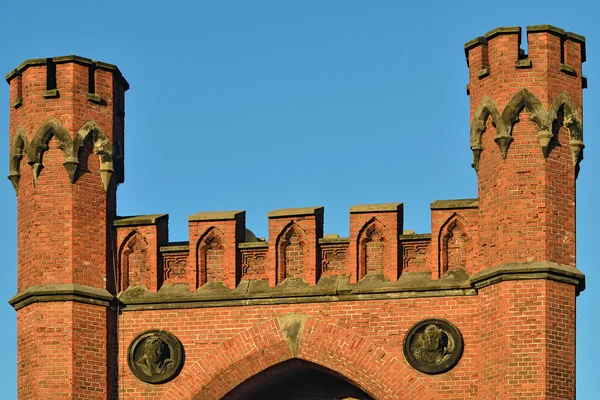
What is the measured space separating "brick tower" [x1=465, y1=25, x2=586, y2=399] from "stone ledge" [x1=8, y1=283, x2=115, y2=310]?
5626 millimetres

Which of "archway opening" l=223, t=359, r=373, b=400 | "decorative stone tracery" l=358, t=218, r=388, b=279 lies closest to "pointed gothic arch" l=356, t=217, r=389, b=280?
"decorative stone tracery" l=358, t=218, r=388, b=279

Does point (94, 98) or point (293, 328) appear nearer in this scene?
point (293, 328)

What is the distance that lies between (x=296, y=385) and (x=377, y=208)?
2994 millimetres

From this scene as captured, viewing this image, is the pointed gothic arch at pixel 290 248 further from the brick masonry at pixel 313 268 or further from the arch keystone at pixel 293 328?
the arch keystone at pixel 293 328

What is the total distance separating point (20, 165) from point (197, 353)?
414 centimetres

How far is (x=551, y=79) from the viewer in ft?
99.0

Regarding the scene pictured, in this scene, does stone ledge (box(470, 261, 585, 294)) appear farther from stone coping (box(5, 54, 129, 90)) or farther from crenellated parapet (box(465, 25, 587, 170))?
stone coping (box(5, 54, 129, 90))

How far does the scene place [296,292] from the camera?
30531 mm

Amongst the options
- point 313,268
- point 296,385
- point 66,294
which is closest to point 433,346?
point 313,268

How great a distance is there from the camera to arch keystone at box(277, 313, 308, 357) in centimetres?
3031

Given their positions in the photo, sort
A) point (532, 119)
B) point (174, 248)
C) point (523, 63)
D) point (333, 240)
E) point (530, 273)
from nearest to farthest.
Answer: point (530, 273) < point (532, 119) < point (523, 63) < point (333, 240) < point (174, 248)

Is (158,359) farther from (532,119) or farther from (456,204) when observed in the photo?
(532,119)

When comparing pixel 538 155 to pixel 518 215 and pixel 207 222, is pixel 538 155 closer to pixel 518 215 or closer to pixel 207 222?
pixel 518 215

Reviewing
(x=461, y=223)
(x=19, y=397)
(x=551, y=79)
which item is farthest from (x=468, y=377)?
(x=19, y=397)
